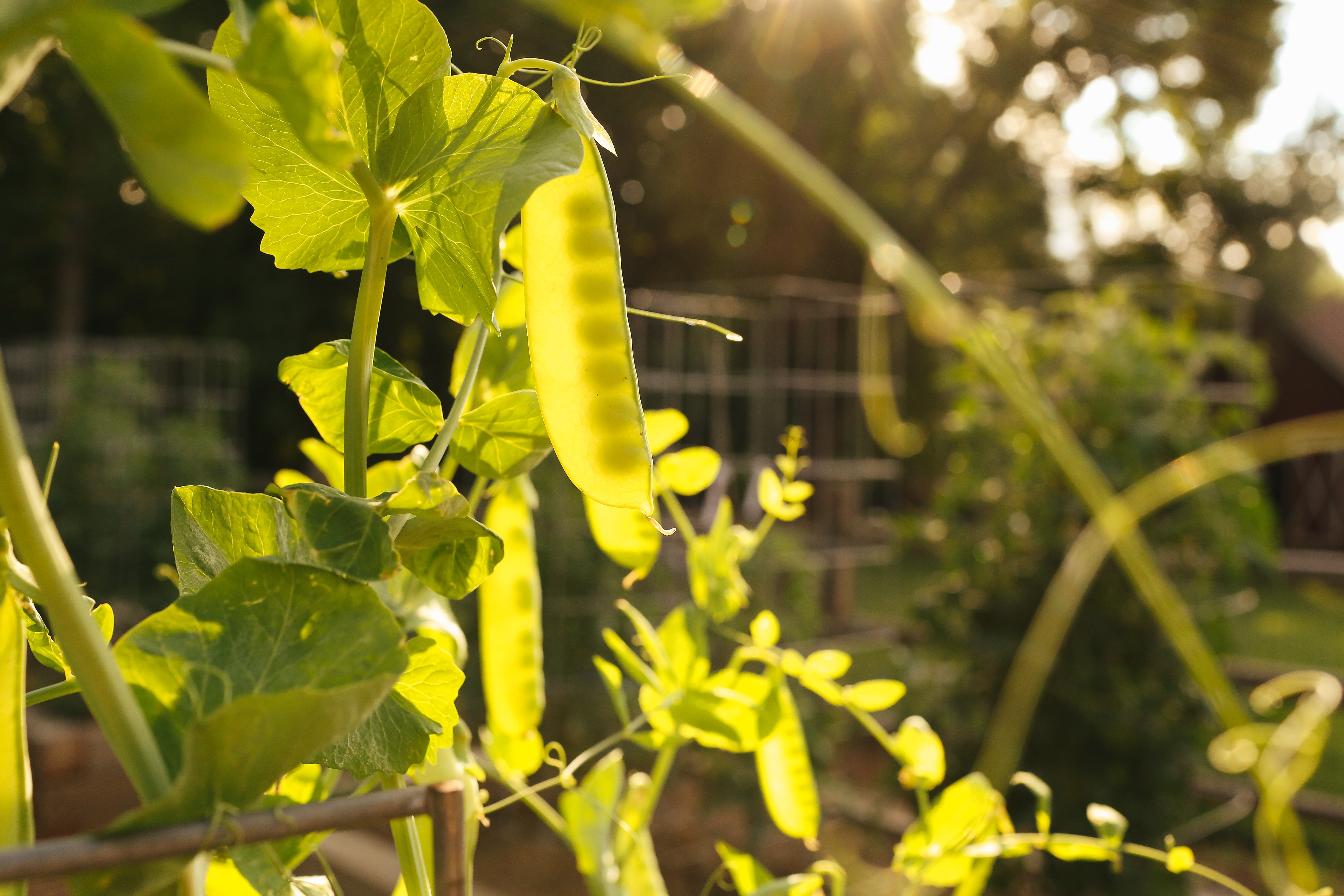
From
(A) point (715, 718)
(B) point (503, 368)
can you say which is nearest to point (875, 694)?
(A) point (715, 718)

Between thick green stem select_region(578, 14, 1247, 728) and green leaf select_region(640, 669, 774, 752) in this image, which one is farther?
green leaf select_region(640, 669, 774, 752)

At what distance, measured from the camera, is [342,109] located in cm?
19

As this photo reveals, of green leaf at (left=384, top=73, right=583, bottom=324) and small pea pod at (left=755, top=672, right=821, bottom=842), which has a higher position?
green leaf at (left=384, top=73, right=583, bottom=324)

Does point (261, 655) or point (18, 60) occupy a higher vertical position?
point (18, 60)

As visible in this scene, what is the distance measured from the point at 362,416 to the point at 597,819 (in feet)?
0.97

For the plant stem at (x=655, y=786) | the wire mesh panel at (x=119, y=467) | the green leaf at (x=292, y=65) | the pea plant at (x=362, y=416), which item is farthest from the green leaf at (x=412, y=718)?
the wire mesh panel at (x=119, y=467)

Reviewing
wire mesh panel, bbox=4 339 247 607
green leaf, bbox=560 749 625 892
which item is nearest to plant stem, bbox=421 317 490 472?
green leaf, bbox=560 749 625 892

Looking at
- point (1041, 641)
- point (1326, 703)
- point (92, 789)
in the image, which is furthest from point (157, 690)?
point (92, 789)

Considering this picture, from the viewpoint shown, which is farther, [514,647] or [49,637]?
[514,647]

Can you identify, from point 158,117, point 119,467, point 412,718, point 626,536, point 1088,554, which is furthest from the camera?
point 119,467

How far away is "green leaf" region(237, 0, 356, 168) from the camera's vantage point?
0.15 metres

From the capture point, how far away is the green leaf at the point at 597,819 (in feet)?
1.42

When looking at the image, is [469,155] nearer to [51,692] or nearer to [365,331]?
[365,331]

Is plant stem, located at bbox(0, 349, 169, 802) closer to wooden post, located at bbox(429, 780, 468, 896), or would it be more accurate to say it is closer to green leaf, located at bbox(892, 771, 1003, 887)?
wooden post, located at bbox(429, 780, 468, 896)
